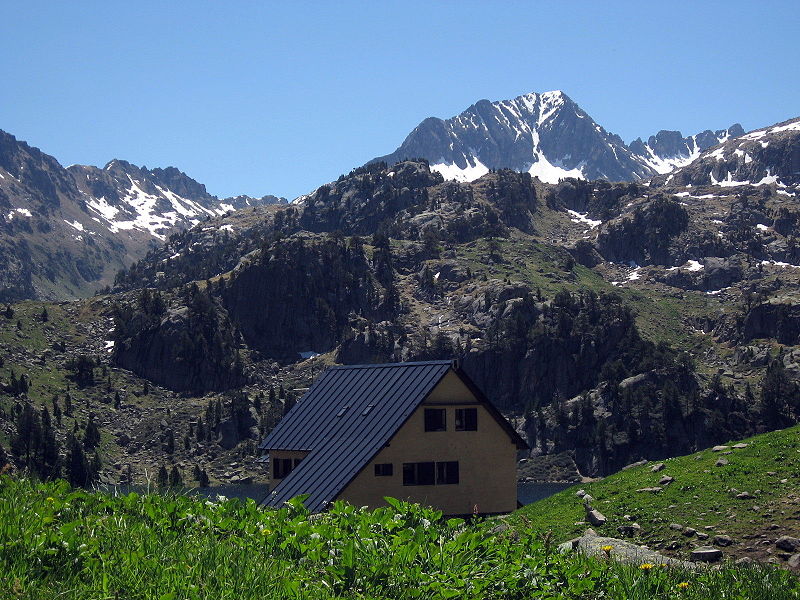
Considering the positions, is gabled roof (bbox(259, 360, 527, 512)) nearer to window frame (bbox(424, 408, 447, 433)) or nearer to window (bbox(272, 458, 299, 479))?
window (bbox(272, 458, 299, 479))

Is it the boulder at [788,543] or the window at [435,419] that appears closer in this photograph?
the boulder at [788,543]

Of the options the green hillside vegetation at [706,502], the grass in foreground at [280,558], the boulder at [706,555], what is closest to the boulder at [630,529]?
the green hillside vegetation at [706,502]

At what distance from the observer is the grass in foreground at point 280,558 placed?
15719 mm

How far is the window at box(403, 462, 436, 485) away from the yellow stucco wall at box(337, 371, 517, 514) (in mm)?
253

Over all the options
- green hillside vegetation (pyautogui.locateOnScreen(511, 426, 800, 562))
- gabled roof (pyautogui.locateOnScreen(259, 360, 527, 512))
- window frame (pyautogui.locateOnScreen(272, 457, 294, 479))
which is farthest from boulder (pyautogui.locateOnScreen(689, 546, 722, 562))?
window frame (pyautogui.locateOnScreen(272, 457, 294, 479))

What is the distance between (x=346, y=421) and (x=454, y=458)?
234 inches

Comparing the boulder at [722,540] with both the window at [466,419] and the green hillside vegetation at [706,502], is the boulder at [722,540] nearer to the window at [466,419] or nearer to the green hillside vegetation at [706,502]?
the green hillside vegetation at [706,502]

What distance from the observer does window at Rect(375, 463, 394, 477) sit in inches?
1989

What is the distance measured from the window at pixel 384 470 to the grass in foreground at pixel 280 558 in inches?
1132

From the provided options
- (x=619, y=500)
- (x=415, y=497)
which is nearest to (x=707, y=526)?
(x=619, y=500)

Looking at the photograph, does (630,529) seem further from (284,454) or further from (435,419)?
(284,454)

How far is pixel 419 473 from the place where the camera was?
52.4 meters

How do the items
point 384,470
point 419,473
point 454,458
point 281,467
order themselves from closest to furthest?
point 384,470, point 419,473, point 454,458, point 281,467

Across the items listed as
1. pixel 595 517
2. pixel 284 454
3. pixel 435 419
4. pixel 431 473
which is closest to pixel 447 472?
pixel 431 473
